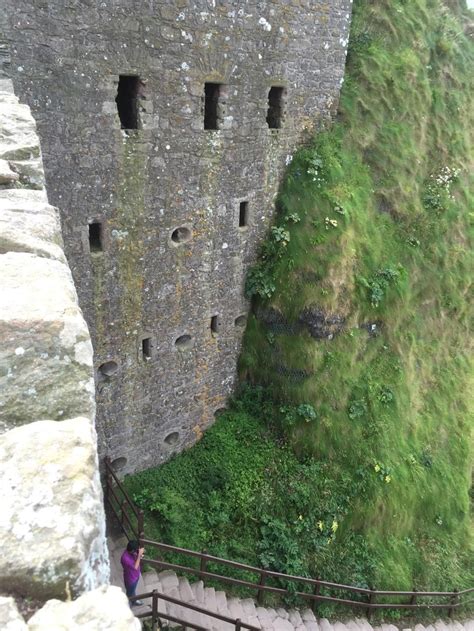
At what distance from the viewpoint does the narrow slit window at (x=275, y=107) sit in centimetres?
969

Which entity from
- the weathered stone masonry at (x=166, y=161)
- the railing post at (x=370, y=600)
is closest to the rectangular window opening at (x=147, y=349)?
the weathered stone masonry at (x=166, y=161)

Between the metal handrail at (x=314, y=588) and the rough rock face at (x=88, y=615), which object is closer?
the rough rock face at (x=88, y=615)

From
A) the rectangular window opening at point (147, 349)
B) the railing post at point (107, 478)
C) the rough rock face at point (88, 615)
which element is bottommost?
the railing post at point (107, 478)

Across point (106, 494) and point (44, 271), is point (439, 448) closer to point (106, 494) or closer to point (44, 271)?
point (106, 494)

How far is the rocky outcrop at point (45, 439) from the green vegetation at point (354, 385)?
7.88 metres

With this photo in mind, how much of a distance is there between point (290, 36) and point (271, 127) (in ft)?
5.26

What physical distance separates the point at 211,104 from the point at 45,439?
830cm

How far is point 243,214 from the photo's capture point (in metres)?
10.1

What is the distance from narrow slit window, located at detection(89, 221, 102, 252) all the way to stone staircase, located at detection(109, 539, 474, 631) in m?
5.13

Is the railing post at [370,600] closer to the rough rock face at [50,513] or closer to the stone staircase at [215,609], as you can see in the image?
the stone staircase at [215,609]

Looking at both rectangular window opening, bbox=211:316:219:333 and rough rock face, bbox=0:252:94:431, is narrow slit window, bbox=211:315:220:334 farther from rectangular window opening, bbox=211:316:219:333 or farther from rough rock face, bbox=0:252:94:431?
rough rock face, bbox=0:252:94:431

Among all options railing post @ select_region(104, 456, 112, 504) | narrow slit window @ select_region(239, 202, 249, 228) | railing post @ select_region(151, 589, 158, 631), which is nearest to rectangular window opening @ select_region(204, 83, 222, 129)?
narrow slit window @ select_region(239, 202, 249, 228)

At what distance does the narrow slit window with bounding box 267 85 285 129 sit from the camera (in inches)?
381

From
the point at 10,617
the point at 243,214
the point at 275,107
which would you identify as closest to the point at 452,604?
the point at 243,214
